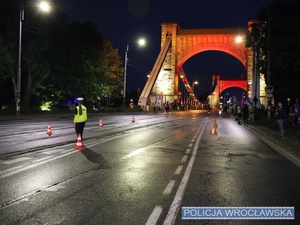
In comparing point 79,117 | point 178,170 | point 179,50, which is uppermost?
point 179,50

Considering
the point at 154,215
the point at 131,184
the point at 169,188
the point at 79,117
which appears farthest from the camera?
the point at 79,117

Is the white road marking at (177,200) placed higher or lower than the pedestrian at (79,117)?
lower

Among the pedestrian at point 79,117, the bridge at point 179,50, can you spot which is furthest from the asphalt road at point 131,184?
the bridge at point 179,50

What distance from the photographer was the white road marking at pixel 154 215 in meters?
5.21

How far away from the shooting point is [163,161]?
10.7 metres

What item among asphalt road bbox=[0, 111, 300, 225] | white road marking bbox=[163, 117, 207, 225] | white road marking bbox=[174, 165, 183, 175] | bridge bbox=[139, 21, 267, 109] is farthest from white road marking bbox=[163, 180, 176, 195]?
bridge bbox=[139, 21, 267, 109]

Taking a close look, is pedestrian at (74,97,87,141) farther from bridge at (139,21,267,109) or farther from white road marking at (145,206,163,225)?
bridge at (139,21,267,109)

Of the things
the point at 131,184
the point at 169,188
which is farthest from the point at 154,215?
the point at 131,184

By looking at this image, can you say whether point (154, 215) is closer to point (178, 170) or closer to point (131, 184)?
point (131, 184)

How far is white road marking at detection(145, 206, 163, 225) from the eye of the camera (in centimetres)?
521

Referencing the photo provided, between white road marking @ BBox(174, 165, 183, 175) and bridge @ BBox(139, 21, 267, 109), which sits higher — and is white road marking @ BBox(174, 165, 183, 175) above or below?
below

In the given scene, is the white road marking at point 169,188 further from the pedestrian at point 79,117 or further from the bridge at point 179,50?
the bridge at point 179,50

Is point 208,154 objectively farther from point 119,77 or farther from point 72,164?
point 119,77

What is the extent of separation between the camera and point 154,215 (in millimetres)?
5539
